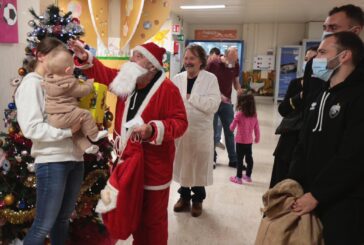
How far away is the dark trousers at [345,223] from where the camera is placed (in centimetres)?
129

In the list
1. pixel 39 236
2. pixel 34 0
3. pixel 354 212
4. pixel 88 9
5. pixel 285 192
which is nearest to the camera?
pixel 354 212

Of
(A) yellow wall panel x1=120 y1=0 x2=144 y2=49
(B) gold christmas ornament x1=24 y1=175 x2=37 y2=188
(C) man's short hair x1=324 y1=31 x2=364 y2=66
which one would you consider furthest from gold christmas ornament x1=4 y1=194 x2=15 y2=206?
(A) yellow wall panel x1=120 y1=0 x2=144 y2=49

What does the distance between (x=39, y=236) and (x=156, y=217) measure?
65 cm

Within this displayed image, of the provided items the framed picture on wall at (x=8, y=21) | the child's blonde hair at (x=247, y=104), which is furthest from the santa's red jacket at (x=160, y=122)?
the child's blonde hair at (x=247, y=104)

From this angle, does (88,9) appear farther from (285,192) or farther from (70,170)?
(285,192)

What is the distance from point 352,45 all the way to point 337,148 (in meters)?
0.48

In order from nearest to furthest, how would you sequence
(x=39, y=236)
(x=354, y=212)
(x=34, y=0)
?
(x=354, y=212) → (x=39, y=236) → (x=34, y=0)

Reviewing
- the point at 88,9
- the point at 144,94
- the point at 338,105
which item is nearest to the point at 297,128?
the point at 338,105

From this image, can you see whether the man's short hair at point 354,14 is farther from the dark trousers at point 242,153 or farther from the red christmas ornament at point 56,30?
the dark trousers at point 242,153

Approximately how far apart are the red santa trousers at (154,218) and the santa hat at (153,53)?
2.55 feet

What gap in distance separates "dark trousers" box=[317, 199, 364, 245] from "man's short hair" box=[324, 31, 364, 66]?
63 cm

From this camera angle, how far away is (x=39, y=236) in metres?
1.68

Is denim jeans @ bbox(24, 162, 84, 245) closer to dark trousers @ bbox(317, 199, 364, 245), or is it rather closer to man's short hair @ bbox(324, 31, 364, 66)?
dark trousers @ bbox(317, 199, 364, 245)

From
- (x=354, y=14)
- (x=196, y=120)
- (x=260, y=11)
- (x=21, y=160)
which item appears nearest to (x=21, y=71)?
(x=21, y=160)
